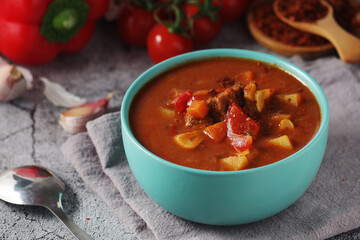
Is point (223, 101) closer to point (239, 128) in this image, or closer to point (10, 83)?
point (239, 128)

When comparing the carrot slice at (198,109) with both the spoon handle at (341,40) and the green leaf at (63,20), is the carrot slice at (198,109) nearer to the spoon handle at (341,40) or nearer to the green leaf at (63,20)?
the spoon handle at (341,40)

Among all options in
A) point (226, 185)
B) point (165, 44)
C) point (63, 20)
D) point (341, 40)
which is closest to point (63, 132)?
point (63, 20)

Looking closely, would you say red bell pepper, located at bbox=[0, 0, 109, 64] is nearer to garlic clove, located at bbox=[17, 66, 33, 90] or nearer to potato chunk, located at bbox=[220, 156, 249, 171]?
garlic clove, located at bbox=[17, 66, 33, 90]

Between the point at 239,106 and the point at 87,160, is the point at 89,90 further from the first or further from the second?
the point at 239,106

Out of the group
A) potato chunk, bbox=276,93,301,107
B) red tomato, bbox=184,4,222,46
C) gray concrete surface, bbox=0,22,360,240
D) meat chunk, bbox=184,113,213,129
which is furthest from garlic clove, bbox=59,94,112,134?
potato chunk, bbox=276,93,301,107

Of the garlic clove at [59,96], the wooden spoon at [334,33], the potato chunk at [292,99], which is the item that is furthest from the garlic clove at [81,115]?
the wooden spoon at [334,33]

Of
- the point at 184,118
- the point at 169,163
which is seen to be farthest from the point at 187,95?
the point at 169,163
